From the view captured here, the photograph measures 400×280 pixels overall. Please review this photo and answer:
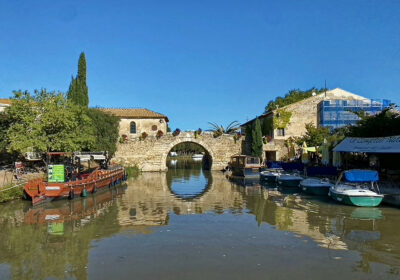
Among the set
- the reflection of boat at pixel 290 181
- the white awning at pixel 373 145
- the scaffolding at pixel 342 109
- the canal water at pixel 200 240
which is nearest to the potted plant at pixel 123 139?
the canal water at pixel 200 240

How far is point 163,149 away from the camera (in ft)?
128

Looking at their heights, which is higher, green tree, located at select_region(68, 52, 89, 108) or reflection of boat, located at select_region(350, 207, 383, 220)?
green tree, located at select_region(68, 52, 89, 108)

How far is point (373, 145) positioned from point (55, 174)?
1831 centimetres

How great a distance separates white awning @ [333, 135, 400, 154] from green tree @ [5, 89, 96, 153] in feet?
60.8

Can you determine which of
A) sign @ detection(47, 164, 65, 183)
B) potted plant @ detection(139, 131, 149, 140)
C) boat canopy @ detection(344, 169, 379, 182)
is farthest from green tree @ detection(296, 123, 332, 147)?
Result: sign @ detection(47, 164, 65, 183)

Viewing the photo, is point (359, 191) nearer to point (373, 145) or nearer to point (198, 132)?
point (373, 145)

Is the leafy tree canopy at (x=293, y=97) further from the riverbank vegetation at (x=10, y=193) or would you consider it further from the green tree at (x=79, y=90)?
the riverbank vegetation at (x=10, y=193)

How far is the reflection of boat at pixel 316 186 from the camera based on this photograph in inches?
740

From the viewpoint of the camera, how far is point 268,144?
3706cm

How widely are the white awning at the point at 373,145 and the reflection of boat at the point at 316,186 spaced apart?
2616mm

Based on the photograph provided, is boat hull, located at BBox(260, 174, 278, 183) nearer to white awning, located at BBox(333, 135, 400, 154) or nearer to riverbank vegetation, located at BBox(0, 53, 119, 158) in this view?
white awning, located at BBox(333, 135, 400, 154)

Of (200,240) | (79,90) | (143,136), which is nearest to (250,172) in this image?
(143,136)

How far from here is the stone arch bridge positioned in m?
38.2

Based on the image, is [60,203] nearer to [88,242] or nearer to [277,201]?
[88,242]
